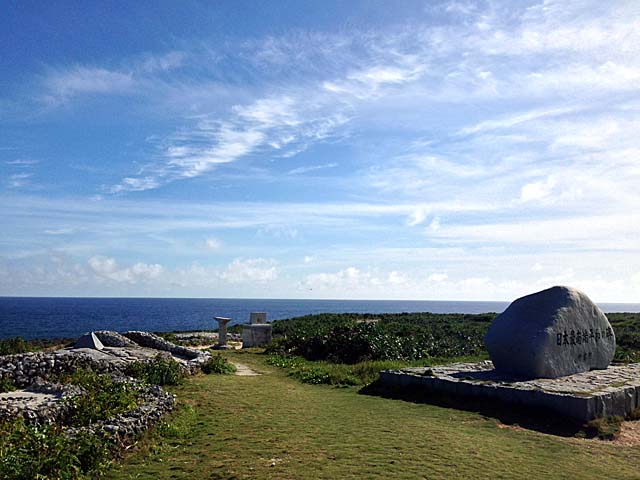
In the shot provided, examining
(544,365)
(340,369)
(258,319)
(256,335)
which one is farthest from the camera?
(258,319)

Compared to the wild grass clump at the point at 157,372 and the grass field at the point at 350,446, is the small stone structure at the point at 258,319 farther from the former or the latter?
the grass field at the point at 350,446

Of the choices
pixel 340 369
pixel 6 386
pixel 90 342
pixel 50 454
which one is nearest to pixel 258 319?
pixel 90 342

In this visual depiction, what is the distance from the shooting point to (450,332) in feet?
90.2

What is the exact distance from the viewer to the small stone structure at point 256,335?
26281 mm

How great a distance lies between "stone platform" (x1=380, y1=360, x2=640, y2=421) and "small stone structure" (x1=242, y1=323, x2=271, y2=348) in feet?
41.8

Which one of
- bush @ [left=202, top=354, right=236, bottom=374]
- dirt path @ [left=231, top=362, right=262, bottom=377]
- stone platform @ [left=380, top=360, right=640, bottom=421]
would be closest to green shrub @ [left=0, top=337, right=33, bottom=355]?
bush @ [left=202, top=354, right=236, bottom=374]

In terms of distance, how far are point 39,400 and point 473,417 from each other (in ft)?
28.1

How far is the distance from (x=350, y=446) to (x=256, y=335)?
60.3ft

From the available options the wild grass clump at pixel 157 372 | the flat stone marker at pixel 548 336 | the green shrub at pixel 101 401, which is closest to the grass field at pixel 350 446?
the green shrub at pixel 101 401

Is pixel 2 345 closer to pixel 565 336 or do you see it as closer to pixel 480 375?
pixel 480 375

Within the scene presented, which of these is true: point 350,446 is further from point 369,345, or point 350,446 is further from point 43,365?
point 369,345

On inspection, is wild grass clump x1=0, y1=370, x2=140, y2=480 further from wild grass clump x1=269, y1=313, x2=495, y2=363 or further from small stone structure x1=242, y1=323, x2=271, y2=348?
small stone structure x1=242, y1=323, x2=271, y2=348

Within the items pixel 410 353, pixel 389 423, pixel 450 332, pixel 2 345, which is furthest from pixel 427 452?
pixel 450 332

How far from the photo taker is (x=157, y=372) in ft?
45.0
